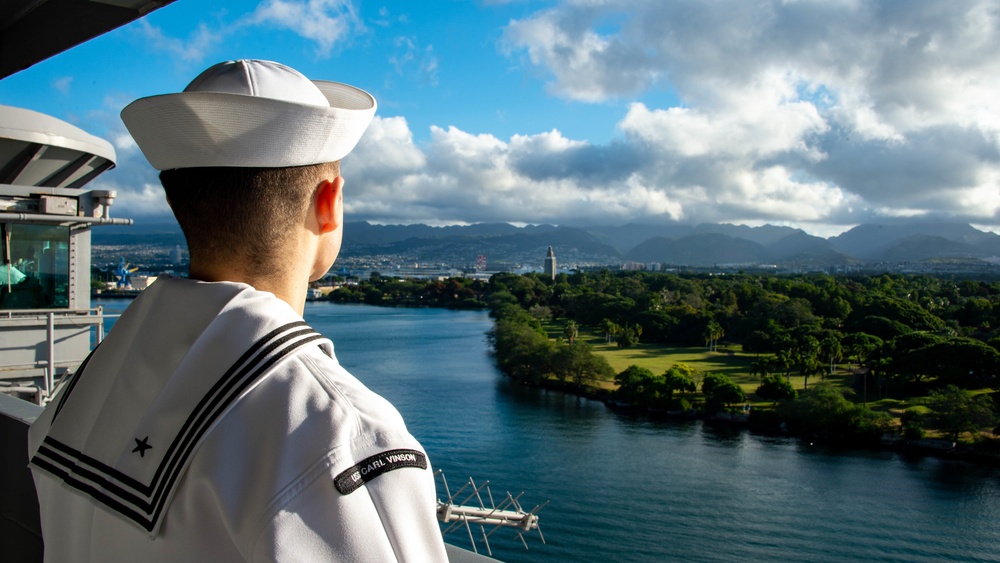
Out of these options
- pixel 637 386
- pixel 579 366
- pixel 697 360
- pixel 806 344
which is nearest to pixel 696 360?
pixel 697 360

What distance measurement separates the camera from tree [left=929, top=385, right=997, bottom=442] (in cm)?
1324

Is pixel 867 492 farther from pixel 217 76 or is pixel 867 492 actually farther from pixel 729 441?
pixel 217 76

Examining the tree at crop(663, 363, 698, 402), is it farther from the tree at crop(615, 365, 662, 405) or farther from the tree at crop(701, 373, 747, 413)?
the tree at crop(701, 373, 747, 413)

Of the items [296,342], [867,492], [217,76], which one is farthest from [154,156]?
[867,492]

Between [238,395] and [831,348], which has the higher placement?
[238,395]

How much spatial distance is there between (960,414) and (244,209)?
1554cm

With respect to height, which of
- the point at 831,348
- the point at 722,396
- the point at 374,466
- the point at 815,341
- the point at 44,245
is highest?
the point at 44,245

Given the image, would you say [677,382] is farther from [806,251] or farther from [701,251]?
[701,251]

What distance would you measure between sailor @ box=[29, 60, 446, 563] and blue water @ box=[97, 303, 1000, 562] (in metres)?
8.96

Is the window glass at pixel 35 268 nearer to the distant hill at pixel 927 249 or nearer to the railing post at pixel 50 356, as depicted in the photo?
the railing post at pixel 50 356

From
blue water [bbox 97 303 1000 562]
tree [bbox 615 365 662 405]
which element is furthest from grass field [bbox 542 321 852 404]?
blue water [bbox 97 303 1000 562]

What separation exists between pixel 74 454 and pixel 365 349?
2349cm

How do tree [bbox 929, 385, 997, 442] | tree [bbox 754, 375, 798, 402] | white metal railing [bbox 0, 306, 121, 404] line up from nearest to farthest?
1. white metal railing [bbox 0, 306, 121, 404]
2. tree [bbox 929, 385, 997, 442]
3. tree [bbox 754, 375, 798, 402]

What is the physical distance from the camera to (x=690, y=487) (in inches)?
458
